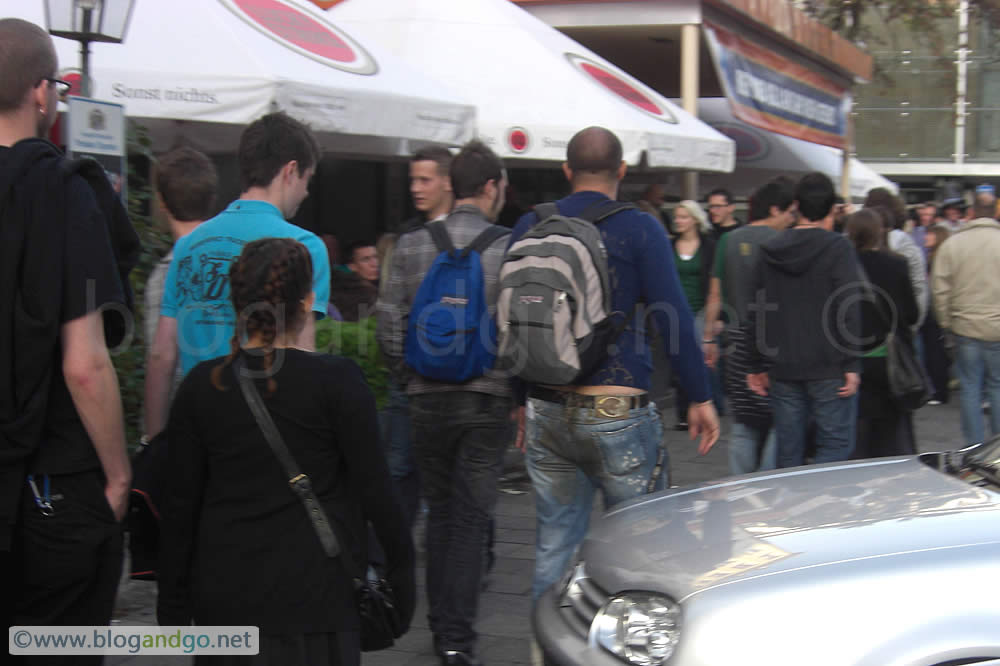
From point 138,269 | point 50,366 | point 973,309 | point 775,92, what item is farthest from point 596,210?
point 775,92

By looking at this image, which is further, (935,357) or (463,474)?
(935,357)

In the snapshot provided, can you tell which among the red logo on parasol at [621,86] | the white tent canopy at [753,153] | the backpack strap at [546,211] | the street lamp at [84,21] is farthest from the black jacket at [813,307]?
the white tent canopy at [753,153]

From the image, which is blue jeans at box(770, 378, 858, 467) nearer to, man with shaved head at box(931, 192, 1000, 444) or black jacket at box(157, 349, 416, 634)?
man with shaved head at box(931, 192, 1000, 444)

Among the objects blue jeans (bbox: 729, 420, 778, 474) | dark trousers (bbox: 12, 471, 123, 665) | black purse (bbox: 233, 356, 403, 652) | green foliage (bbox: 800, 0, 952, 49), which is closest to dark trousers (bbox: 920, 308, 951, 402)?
blue jeans (bbox: 729, 420, 778, 474)

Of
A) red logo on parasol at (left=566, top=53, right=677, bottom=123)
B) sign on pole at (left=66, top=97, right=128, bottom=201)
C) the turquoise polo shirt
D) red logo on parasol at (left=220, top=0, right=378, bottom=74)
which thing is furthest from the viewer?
red logo on parasol at (left=566, top=53, right=677, bottom=123)

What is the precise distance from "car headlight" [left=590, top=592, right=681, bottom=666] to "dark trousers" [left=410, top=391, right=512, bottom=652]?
3.68 feet

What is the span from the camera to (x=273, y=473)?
2498 millimetres

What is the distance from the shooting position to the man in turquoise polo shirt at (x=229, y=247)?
10.1 ft

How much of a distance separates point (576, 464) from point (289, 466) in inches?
61.7

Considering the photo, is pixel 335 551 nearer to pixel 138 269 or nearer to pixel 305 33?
pixel 138 269

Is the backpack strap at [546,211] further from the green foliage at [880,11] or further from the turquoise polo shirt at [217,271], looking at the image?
the green foliage at [880,11]

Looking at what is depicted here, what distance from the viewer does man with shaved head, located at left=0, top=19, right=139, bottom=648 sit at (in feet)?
7.88

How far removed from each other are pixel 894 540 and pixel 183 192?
240 cm

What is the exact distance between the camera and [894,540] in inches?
105
